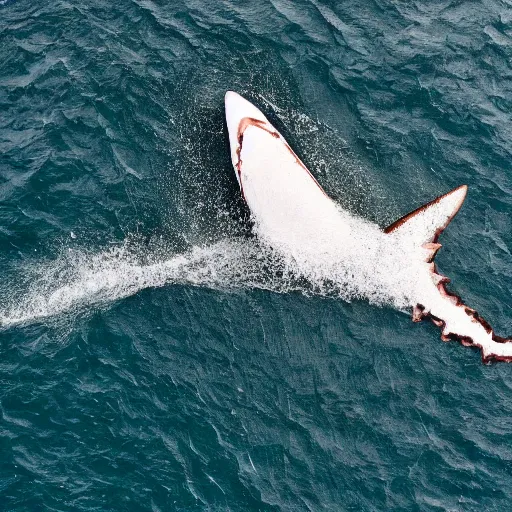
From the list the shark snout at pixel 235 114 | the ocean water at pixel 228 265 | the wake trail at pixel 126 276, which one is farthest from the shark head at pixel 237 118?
the wake trail at pixel 126 276

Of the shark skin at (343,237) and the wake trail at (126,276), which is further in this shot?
the wake trail at (126,276)

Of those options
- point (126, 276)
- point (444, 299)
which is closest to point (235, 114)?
point (126, 276)

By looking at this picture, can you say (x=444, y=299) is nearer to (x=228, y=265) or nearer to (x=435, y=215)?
(x=435, y=215)

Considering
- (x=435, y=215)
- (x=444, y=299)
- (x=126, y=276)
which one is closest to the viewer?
(x=444, y=299)

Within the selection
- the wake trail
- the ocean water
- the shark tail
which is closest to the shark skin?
the shark tail

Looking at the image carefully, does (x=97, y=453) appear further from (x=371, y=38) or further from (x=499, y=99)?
(x=499, y=99)

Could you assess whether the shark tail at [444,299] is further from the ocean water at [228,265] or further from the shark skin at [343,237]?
the ocean water at [228,265]

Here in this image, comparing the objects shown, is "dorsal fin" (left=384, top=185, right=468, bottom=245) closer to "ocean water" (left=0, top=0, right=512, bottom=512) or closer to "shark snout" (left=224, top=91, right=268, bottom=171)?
"ocean water" (left=0, top=0, right=512, bottom=512)
